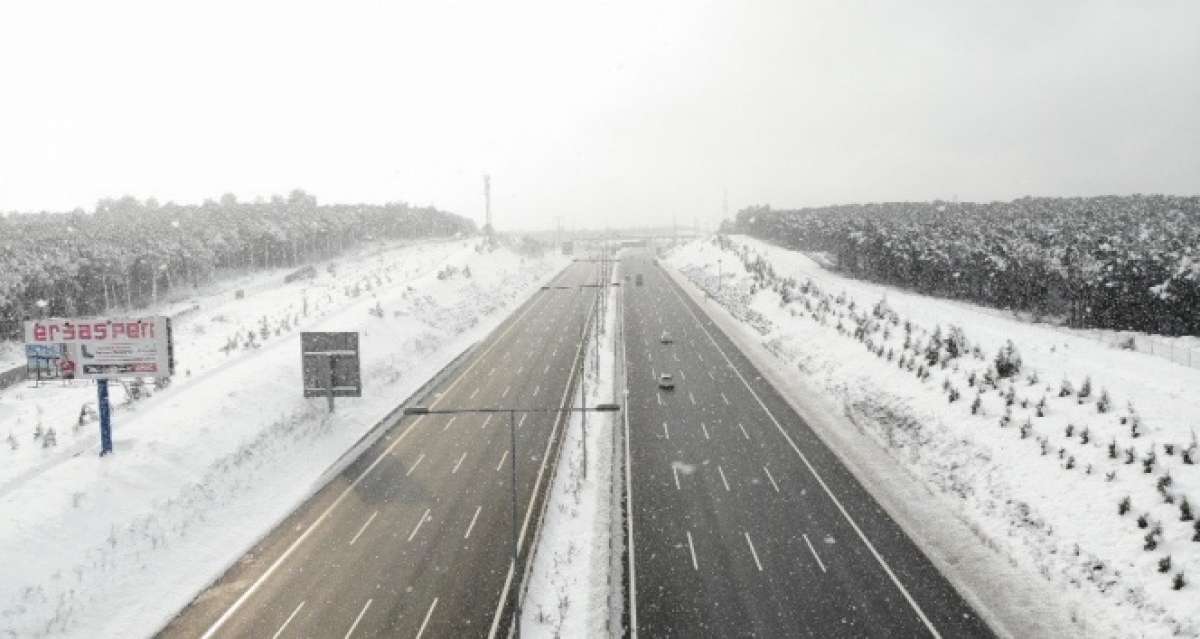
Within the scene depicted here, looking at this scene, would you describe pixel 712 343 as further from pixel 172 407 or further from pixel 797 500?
pixel 172 407

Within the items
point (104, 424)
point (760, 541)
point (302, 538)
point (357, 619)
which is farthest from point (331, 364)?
point (760, 541)

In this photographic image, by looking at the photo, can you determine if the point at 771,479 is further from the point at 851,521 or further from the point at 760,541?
the point at 760,541

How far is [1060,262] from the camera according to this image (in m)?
80.1

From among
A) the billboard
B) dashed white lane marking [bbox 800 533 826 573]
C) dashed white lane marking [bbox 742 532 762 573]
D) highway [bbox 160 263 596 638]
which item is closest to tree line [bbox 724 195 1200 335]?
dashed white lane marking [bbox 800 533 826 573]

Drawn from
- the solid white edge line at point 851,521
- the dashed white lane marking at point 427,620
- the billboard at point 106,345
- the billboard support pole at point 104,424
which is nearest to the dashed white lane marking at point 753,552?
the solid white edge line at point 851,521

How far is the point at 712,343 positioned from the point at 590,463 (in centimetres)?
3876

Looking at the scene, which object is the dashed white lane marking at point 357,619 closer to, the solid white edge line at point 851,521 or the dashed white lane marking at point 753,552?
the dashed white lane marking at point 753,552

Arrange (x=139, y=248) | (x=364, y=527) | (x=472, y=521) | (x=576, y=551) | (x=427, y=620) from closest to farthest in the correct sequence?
1. (x=427, y=620)
2. (x=576, y=551)
3. (x=364, y=527)
4. (x=472, y=521)
5. (x=139, y=248)

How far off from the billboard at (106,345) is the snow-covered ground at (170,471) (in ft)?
13.2

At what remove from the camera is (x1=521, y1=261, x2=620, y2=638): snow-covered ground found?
23172mm

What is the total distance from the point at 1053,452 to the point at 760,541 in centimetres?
1540

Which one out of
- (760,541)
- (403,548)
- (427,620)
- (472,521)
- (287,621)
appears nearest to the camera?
(427,620)

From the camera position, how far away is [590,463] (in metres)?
37.9

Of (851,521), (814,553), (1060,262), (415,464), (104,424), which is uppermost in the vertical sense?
(1060,262)
